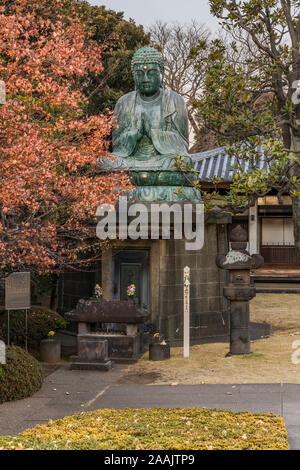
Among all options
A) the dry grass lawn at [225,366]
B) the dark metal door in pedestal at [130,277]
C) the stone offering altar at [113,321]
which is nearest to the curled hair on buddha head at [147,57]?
the dark metal door in pedestal at [130,277]

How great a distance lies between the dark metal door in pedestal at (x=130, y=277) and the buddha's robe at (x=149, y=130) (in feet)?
8.67

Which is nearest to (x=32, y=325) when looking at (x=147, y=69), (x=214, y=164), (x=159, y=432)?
(x=147, y=69)

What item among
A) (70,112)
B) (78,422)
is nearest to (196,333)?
(70,112)

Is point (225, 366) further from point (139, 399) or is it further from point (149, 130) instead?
point (149, 130)

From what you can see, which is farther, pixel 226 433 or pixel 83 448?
pixel 226 433

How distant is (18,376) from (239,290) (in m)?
5.13

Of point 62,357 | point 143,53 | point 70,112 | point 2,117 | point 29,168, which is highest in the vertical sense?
point 143,53

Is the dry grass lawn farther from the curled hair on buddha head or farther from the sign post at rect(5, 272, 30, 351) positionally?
the curled hair on buddha head

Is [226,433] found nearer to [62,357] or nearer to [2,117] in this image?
[2,117]

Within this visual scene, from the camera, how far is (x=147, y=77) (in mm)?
16000

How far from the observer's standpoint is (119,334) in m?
13.6
